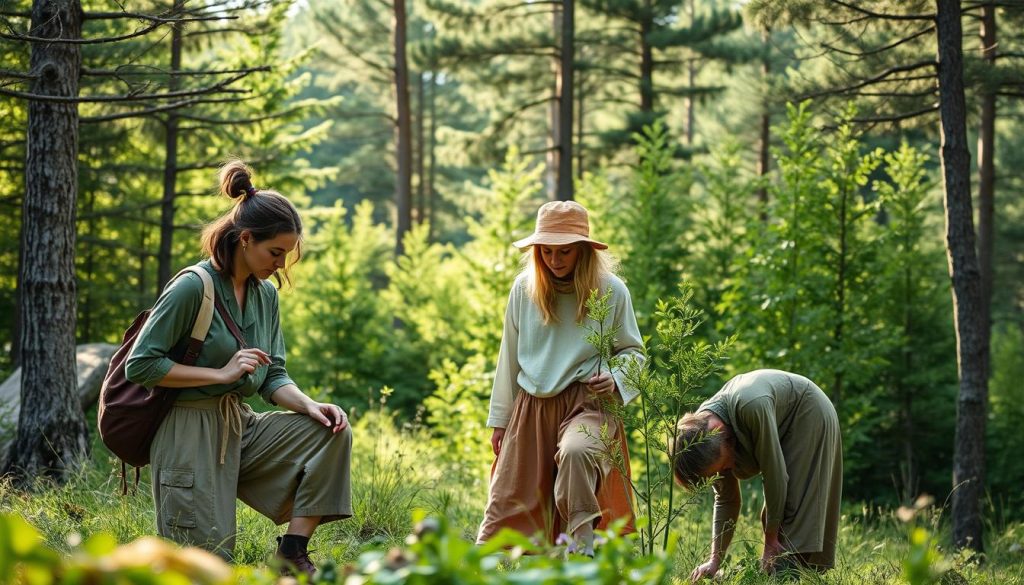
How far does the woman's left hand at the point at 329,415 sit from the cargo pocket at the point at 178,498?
1.60ft

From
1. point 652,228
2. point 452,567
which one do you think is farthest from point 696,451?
point 652,228

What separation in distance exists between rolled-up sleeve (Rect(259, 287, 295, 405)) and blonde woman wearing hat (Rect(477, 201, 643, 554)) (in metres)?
0.99

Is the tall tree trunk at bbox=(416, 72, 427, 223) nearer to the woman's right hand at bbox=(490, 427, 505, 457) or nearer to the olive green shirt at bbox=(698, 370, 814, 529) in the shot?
the woman's right hand at bbox=(490, 427, 505, 457)

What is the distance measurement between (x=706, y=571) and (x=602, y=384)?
0.87m

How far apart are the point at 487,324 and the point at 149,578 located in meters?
11.7

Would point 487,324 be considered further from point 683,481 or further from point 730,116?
point 730,116

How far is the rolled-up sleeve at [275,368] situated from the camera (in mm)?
4059

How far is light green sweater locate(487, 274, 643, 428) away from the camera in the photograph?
4344mm

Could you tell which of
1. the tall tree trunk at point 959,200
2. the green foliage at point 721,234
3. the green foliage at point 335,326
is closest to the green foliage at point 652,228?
the green foliage at point 721,234

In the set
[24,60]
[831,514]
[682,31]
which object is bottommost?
[831,514]

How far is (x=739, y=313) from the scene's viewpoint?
11148mm

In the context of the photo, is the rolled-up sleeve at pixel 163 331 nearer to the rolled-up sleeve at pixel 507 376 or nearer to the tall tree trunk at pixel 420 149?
the rolled-up sleeve at pixel 507 376

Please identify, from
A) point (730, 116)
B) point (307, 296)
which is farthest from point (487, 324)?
point (730, 116)

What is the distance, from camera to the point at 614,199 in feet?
46.4
